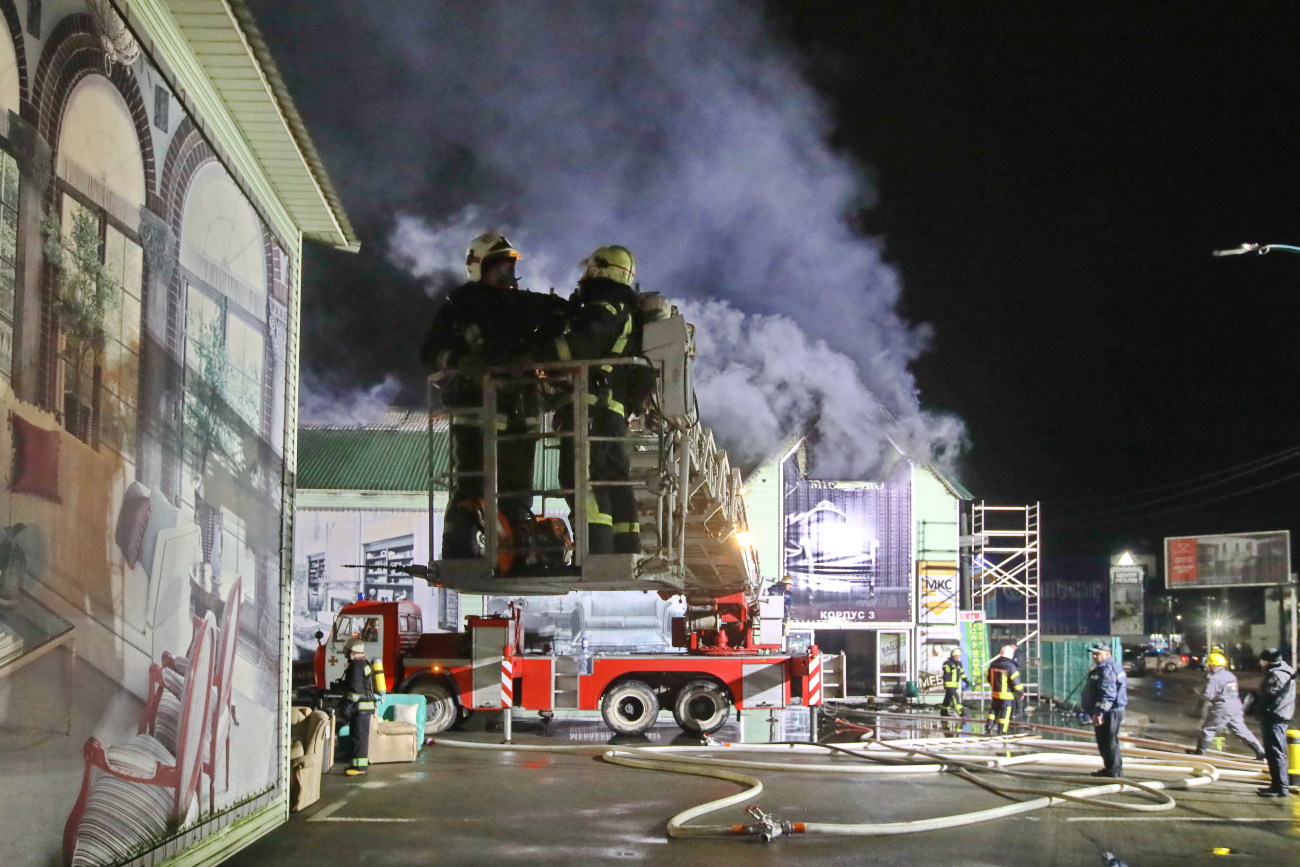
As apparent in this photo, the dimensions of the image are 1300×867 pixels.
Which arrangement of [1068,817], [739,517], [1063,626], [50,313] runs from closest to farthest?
[50,313] → [1068,817] → [739,517] → [1063,626]

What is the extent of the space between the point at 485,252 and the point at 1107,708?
26.8 ft

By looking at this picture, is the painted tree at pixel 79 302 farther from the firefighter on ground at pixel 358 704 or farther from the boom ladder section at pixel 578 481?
the firefighter on ground at pixel 358 704

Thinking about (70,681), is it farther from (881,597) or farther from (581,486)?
(881,597)

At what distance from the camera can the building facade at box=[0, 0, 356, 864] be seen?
4.69 m

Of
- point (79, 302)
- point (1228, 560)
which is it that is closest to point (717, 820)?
point (79, 302)

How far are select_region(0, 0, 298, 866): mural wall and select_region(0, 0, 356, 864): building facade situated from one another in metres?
0.02

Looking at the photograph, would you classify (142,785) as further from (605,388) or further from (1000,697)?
(1000,697)

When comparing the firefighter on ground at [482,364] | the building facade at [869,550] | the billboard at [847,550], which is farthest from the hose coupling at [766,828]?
the billboard at [847,550]

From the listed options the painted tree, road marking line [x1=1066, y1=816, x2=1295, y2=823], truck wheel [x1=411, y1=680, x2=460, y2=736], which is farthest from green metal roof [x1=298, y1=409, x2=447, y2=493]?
the painted tree

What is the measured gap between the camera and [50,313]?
488 cm

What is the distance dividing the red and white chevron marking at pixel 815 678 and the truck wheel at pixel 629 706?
2.43m

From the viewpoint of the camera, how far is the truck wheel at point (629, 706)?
18.9 metres

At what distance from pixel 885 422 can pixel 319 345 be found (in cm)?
2861

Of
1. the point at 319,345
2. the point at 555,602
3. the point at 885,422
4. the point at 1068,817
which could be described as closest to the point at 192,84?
the point at 1068,817
